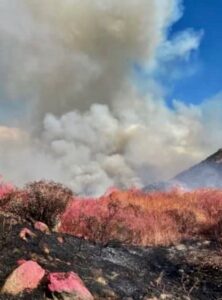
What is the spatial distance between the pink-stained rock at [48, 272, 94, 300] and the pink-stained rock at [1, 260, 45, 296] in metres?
0.22

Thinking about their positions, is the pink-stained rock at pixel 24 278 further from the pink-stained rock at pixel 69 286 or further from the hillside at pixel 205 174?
the hillside at pixel 205 174

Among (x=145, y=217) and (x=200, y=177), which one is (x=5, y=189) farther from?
(x=200, y=177)

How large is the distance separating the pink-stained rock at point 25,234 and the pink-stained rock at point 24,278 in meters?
1.52

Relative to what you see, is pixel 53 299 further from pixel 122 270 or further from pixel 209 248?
pixel 209 248

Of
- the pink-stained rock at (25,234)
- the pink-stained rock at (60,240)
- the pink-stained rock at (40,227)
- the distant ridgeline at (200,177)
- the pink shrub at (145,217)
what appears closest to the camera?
the pink-stained rock at (25,234)

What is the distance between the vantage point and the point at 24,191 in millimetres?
12977

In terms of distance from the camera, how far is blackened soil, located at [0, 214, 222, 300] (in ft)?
29.9

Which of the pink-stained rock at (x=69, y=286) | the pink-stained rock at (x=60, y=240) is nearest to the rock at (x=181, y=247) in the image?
the pink-stained rock at (x=60, y=240)

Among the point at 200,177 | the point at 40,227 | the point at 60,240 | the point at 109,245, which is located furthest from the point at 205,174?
the point at 60,240

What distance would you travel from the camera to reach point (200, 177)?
111 ft

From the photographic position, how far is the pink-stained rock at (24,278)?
317 inches

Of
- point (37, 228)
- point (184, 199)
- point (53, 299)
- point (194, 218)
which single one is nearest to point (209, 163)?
point (184, 199)

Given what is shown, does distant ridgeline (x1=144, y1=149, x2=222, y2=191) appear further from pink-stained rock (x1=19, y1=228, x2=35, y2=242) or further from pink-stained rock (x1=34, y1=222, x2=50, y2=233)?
pink-stained rock (x1=19, y1=228, x2=35, y2=242)

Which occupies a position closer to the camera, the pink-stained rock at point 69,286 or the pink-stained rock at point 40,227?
the pink-stained rock at point 69,286
